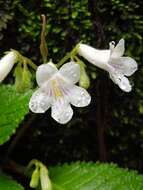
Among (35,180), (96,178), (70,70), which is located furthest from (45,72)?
(96,178)

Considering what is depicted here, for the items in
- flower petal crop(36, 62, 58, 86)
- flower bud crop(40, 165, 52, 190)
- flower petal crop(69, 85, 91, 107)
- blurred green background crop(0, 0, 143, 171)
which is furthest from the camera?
blurred green background crop(0, 0, 143, 171)

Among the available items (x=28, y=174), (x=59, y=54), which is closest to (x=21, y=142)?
(x=28, y=174)

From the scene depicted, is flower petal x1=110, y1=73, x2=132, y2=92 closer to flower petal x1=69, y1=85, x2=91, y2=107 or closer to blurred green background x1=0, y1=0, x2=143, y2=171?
flower petal x1=69, y1=85, x2=91, y2=107

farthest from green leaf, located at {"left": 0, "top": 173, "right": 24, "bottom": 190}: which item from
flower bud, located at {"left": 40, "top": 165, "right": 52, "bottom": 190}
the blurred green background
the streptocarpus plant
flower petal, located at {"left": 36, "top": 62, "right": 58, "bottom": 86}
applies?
flower petal, located at {"left": 36, "top": 62, "right": 58, "bottom": 86}

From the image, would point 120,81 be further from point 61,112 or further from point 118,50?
point 61,112

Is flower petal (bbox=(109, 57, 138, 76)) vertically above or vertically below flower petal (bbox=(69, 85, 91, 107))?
above

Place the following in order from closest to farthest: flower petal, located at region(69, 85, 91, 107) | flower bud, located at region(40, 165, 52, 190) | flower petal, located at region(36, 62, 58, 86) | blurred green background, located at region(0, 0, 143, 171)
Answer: flower petal, located at region(36, 62, 58, 86) < flower petal, located at region(69, 85, 91, 107) < flower bud, located at region(40, 165, 52, 190) < blurred green background, located at region(0, 0, 143, 171)
